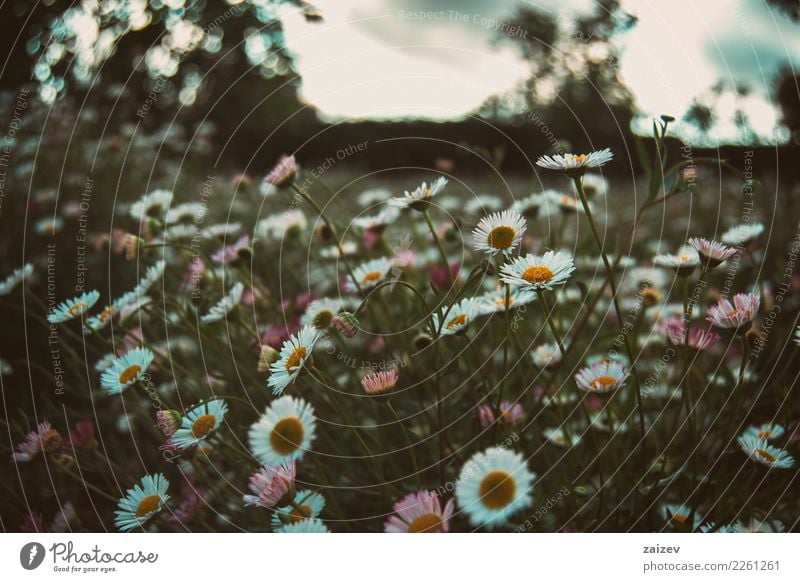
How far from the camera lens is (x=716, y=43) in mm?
604

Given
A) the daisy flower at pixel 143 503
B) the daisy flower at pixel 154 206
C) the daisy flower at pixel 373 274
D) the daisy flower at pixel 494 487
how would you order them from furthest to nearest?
1. the daisy flower at pixel 154 206
2. the daisy flower at pixel 373 274
3. the daisy flower at pixel 143 503
4. the daisy flower at pixel 494 487

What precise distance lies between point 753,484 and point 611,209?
0.82 m

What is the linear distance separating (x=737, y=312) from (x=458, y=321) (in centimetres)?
22

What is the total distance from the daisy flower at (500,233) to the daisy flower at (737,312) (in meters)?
0.17

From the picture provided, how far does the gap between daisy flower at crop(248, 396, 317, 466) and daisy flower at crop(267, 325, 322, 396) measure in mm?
25

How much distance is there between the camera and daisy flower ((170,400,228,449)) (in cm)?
43

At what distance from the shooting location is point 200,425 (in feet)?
1.43

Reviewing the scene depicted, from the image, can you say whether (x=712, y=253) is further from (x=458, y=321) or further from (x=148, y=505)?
(x=148, y=505)

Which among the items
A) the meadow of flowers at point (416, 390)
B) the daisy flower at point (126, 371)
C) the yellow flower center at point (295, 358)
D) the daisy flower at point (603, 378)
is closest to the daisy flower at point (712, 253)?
the meadow of flowers at point (416, 390)

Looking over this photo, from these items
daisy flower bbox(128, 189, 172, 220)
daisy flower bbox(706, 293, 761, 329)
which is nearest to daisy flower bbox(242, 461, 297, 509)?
daisy flower bbox(706, 293, 761, 329)

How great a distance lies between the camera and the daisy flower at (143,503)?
0.44 m

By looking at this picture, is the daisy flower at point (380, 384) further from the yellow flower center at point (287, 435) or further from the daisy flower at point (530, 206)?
the daisy flower at point (530, 206)
